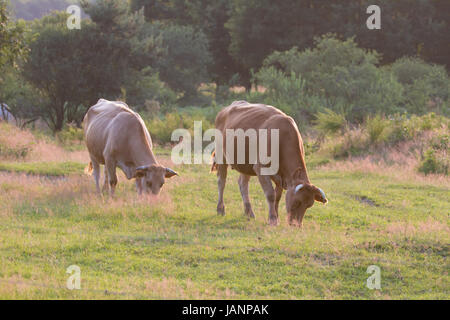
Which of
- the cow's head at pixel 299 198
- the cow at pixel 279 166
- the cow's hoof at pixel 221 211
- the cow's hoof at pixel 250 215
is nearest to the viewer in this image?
the cow's head at pixel 299 198

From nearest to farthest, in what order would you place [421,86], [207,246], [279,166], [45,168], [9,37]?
[207,246]
[279,166]
[45,168]
[9,37]
[421,86]

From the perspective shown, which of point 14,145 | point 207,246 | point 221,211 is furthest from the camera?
point 14,145

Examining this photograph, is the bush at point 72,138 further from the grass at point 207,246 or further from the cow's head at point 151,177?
the cow's head at point 151,177

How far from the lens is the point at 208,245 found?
8.70 meters

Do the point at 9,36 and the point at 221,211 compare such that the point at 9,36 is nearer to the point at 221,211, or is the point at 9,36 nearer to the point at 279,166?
the point at 221,211

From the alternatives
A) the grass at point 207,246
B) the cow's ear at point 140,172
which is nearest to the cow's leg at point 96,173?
the grass at point 207,246

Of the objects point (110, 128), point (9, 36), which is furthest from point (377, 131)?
point (9, 36)

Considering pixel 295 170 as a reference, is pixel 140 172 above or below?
below

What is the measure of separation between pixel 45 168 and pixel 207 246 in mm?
9023

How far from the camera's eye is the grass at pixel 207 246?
6.94 metres

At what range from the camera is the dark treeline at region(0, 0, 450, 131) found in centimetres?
2888

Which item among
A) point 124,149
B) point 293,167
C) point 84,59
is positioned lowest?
point 124,149

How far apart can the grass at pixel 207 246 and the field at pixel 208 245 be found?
0.06 feet

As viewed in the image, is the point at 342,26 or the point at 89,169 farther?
the point at 342,26
